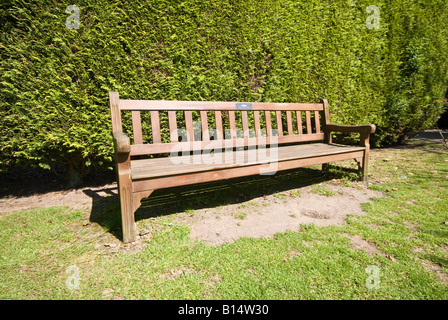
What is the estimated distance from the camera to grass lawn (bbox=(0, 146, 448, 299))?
154cm

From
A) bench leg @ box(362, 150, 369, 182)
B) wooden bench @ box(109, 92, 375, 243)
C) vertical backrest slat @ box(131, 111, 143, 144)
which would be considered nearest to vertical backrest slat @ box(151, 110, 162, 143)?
wooden bench @ box(109, 92, 375, 243)

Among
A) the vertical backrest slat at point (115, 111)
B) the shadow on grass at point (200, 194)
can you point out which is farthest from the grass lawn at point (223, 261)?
the vertical backrest slat at point (115, 111)

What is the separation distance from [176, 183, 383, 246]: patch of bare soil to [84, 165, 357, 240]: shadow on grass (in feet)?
0.71

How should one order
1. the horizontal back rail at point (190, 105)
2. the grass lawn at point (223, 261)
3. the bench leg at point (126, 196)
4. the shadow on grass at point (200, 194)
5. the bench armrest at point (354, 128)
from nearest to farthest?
the grass lawn at point (223, 261) < the bench leg at point (126, 196) < the horizontal back rail at point (190, 105) < the shadow on grass at point (200, 194) < the bench armrest at point (354, 128)

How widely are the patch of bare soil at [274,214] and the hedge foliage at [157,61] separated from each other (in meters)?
1.66

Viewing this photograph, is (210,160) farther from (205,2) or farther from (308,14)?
(308,14)

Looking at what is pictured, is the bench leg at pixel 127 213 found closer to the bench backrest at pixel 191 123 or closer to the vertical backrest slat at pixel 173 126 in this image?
the bench backrest at pixel 191 123

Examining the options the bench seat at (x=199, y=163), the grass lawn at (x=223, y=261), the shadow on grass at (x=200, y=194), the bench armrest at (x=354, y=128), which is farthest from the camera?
the bench armrest at (x=354, y=128)

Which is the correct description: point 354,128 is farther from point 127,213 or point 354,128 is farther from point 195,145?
point 127,213

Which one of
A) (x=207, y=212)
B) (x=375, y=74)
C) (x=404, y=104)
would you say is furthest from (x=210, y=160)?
(x=404, y=104)

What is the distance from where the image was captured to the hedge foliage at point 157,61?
2.80 metres

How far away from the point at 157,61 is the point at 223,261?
2.71 m

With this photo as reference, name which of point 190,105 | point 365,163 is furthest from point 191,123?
point 365,163
